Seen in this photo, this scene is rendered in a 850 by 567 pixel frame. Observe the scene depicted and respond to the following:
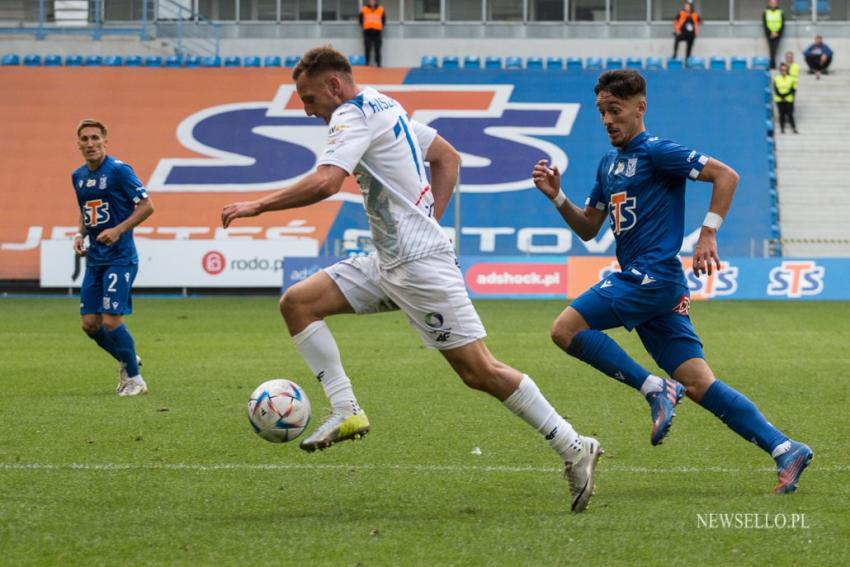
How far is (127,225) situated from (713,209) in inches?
218

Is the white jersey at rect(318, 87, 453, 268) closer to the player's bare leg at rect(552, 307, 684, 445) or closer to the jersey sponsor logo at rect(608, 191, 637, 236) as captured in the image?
the player's bare leg at rect(552, 307, 684, 445)

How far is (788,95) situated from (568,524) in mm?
28022

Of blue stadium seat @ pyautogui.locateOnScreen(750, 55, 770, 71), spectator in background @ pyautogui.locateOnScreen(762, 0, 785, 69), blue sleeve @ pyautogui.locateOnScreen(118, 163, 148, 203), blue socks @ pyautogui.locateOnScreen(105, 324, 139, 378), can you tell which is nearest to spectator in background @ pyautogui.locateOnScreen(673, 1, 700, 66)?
blue stadium seat @ pyautogui.locateOnScreen(750, 55, 770, 71)

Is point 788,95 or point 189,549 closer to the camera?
point 189,549

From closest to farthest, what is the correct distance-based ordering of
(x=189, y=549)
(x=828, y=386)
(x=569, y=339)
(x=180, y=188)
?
(x=189, y=549), (x=569, y=339), (x=828, y=386), (x=180, y=188)

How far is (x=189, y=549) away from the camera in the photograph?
16.4 ft

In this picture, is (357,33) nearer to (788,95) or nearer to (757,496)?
(788,95)

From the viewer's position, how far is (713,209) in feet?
20.7

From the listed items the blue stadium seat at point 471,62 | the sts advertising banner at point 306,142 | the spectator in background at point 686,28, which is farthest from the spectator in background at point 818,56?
the blue stadium seat at point 471,62

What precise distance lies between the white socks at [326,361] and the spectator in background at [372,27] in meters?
27.7

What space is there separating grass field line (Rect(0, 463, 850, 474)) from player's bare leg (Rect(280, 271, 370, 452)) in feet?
2.72

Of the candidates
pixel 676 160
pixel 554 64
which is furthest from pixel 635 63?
pixel 676 160

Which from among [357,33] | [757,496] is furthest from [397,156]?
[357,33]

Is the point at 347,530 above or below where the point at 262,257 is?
above
